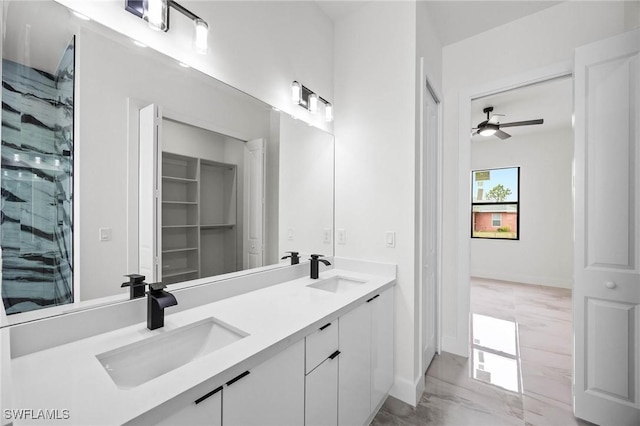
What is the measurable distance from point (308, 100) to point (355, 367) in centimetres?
179

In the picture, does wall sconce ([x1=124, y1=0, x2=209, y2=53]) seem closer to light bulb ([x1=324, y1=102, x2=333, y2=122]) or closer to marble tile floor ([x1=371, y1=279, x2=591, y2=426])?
light bulb ([x1=324, y1=102, x2=333, y2=122])

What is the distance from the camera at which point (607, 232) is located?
1665 mm

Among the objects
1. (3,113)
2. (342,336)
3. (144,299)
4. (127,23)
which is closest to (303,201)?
(342,336)

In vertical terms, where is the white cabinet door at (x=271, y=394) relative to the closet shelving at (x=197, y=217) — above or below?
below

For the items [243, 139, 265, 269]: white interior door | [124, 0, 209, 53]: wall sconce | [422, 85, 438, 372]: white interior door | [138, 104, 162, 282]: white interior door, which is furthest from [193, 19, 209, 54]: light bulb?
[422, 85, 438, 372]: white interior door

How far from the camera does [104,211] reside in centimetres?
106

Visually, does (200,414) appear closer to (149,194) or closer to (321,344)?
(321,344)

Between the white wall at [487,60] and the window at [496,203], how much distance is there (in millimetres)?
3587

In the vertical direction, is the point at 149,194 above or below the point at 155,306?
above

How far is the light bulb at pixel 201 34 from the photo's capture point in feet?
4.23

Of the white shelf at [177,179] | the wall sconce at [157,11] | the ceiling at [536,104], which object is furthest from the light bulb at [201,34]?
the ceiling at [536,104]

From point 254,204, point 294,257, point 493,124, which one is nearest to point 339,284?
point 294,257

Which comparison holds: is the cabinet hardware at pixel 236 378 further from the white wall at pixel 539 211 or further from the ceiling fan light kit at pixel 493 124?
the white wall at pixel 539 211

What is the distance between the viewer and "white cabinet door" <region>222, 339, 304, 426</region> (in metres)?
0.84
